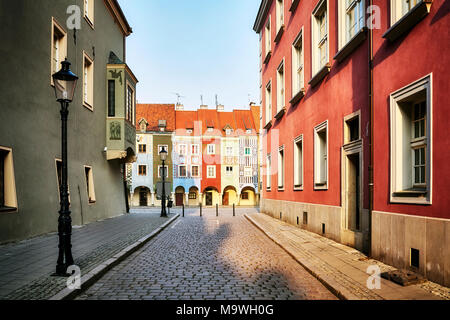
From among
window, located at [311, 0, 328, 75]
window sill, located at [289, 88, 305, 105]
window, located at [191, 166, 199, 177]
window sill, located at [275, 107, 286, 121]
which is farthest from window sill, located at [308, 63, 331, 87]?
window, located at [191, 166, 199, 177]

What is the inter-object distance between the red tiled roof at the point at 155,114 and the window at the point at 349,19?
43.0 m

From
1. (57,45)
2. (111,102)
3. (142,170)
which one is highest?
(57,45)

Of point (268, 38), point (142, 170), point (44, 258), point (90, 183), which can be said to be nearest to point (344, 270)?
point (44, 258)

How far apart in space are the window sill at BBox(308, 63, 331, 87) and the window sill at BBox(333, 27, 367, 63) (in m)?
0.63

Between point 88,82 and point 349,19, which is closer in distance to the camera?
point 349,19

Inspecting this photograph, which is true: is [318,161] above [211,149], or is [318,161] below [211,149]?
below

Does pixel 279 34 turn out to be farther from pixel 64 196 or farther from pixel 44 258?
pixel 44 258

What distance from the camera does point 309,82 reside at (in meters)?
12.8

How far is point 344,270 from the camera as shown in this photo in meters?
6.63

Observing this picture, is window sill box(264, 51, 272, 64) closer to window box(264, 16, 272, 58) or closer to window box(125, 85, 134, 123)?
window box(264, 16, 272, 58)

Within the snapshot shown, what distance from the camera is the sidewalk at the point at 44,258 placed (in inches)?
210

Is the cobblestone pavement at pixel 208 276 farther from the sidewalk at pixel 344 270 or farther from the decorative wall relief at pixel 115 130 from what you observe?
the decorative wall relief at pixel 115 130

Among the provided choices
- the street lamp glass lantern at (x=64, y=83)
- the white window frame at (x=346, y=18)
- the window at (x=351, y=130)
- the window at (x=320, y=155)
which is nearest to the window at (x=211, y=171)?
the window at (x=320, y=155)

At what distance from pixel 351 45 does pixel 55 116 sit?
31.6 feet
